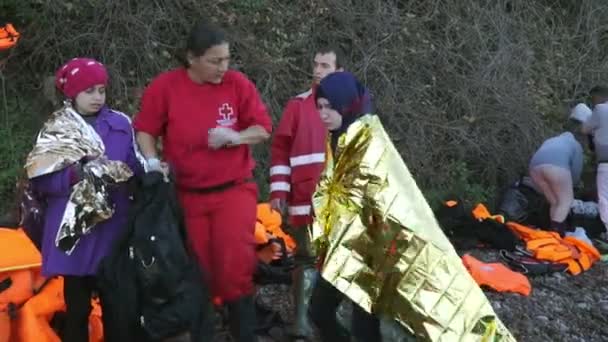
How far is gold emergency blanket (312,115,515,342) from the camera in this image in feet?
12.6

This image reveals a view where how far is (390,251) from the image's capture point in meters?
3.91

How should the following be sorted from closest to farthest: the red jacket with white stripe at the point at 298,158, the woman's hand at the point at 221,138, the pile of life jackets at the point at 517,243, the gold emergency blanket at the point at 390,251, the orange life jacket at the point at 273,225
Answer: the gold emergency blanket at the point at 390,251, the woman's hand at the point at 221,138, the red jacket with white stripe at the point at 298,158, the orange life jacket at the point at 273,225, the pile of life jackets at the point at 517,243

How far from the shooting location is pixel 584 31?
37.8 ft

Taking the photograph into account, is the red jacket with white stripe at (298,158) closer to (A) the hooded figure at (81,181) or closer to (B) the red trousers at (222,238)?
(B) the red trousers at (222,238)

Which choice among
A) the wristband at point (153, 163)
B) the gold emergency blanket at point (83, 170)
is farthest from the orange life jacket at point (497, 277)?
the gold emergency blanket at point (83, 170)

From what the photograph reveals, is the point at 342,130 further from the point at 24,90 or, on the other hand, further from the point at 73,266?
the point at 24,90

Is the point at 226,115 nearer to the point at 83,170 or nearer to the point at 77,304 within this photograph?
the point at 83,170

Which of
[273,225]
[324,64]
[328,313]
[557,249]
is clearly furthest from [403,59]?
[328,313]

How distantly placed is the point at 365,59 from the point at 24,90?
3.29m

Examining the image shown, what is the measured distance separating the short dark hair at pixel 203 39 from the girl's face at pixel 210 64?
20mm

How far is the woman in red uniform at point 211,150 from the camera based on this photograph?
15.0 feet

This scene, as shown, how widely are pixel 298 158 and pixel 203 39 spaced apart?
996 millimetres

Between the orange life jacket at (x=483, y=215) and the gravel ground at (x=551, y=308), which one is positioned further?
the orange life jacket at (x=483, y=215)

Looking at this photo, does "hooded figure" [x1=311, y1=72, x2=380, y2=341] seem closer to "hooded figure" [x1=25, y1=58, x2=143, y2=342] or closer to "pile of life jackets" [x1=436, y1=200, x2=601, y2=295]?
"hooded figure" [x1=25, y1=58, x2=143, y2=342]
